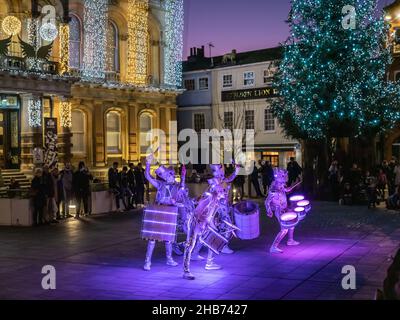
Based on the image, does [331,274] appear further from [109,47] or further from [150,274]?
[109,47]

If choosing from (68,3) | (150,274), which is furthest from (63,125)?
(150,274)

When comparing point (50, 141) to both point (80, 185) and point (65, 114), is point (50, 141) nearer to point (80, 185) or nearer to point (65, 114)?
point (65, 114)

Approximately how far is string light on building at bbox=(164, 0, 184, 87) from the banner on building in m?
12.5

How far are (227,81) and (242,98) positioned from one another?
1.98 m

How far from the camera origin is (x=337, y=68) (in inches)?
872

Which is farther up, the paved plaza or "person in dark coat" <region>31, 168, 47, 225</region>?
"person in dark coat" <region>31, 168, 47, 225</region>

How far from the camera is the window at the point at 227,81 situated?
43.1 meters

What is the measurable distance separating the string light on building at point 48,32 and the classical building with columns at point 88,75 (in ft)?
0.16

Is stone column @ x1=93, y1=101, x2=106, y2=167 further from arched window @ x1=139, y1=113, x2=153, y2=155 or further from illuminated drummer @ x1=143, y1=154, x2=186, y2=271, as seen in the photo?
illuminated drummer @ x1=143, y1=154, x2=186, y2=271

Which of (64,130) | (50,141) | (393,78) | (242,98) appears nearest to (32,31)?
(64,130)

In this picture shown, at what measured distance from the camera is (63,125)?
29.5 metres

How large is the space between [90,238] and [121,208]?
632cm

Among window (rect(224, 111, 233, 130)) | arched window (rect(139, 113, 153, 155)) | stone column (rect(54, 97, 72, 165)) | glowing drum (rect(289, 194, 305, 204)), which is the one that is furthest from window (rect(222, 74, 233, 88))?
glowing drum (rect(289, 194, 305, 204))

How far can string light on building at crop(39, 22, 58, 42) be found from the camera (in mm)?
28688
